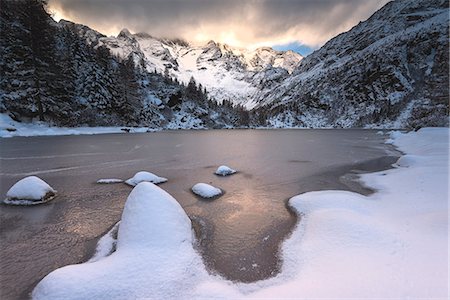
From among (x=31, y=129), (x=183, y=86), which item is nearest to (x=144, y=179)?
(x=31, y=129)

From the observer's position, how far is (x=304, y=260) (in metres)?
5.11

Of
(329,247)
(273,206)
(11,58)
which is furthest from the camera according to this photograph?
(11,58)

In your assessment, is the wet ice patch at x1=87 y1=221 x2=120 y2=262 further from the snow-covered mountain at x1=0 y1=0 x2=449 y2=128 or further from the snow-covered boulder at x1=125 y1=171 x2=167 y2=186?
the snow-covered mountain at x1=0 y1=0 x2=449 y2=128

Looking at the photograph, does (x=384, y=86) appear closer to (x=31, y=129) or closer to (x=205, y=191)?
(x=205, y=191)

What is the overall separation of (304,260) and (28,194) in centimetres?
1018

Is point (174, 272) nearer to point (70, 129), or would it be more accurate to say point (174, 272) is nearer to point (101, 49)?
point (70, 129)

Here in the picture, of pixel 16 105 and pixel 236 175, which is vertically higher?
pixel 16 105

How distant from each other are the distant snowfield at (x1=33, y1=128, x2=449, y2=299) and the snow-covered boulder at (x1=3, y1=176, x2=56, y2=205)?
5.22 meters

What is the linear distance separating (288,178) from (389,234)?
7.60m

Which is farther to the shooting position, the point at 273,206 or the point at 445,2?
the point at 445,2

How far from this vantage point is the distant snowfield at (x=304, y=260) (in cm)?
399

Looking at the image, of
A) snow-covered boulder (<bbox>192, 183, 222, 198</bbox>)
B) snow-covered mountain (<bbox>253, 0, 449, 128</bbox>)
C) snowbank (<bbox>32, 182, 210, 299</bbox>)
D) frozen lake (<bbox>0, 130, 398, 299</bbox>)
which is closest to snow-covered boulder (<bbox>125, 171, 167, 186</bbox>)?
frozen lake (<bbox>0, 130, 398, 299</bbox>)

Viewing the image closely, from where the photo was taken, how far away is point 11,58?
1523 inches

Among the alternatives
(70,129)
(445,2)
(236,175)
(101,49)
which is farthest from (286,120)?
(445,2)
